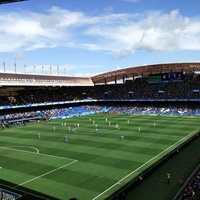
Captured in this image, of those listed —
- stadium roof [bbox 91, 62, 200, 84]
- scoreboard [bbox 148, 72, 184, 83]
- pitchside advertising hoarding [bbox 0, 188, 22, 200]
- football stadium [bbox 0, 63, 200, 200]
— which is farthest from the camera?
scoreboard [bbox 148, 72, 184, 83]

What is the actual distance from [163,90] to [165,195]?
62.7m

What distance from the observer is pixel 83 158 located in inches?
1140

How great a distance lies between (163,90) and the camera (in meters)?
80.2

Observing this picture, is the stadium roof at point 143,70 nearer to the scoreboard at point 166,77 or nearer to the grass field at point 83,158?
the scoreboard at point 166,77

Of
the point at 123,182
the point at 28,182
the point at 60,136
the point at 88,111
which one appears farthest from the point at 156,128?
the point at 88,111

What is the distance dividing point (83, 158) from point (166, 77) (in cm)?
5322

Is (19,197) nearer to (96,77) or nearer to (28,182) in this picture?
(28,182)

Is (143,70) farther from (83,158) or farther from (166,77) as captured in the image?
(83,158)

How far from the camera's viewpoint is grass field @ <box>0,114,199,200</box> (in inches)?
858

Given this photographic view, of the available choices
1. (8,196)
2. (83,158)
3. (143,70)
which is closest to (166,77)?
(143,70)

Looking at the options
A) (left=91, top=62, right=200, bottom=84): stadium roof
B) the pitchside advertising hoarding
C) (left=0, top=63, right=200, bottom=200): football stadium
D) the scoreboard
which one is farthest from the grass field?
(left=91, top=62, right=200, bottom=84): stadium roof

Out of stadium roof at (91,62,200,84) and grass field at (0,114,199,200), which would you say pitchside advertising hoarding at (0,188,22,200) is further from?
stadium roof at (91,62,200,84)

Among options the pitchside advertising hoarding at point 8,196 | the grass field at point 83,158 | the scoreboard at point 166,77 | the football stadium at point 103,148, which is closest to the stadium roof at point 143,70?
the football stadium at point 103,148

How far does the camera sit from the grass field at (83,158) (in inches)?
858
